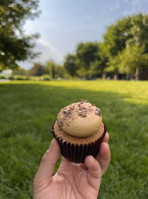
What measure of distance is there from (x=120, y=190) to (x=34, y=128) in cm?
254

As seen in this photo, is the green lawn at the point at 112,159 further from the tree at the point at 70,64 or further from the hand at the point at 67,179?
the tree at the point at 70,64

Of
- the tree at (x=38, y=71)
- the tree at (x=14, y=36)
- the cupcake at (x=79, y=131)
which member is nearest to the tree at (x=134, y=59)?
the tree at (x=14, y=36)

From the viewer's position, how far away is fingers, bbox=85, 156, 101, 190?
1.27 metres

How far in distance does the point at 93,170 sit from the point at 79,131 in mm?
346

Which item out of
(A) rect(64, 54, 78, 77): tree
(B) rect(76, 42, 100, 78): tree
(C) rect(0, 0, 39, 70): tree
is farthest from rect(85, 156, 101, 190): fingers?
(A) rect(64, 54, 78, 77): tree

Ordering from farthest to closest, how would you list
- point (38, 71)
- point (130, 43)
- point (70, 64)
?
point (38, 71), point (70, 64), point (130, 43)

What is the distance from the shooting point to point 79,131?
1.46 meters

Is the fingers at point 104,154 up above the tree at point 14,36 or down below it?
below

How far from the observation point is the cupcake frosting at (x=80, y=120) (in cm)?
146

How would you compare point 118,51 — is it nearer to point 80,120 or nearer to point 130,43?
point 130,43

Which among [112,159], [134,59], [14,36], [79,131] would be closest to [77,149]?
[79,131]

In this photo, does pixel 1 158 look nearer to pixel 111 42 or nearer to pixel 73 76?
pixel 111 42

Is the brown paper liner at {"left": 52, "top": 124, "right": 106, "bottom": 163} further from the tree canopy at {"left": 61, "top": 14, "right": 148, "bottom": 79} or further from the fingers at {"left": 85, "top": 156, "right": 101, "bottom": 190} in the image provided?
the tree canopy at {"left": 61, "top": 14, "right": 148, "bottom": 79}

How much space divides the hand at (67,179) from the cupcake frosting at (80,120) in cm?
20
